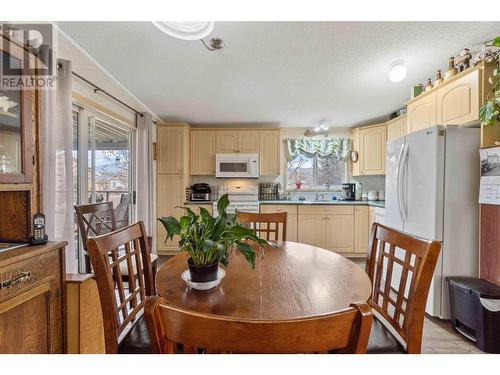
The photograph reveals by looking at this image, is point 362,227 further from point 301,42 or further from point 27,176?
point 27,176

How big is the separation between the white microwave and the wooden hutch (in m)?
2.79

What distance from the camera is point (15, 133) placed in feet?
3.98

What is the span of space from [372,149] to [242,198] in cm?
225

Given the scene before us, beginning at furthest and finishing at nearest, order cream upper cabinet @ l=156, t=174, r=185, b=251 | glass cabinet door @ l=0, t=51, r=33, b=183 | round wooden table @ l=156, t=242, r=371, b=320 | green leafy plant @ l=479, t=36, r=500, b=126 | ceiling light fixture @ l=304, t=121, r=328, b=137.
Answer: ceiling light fixture @ l=304, t=121, r=328, b=137 < cream upper cabinet @ l=156, t=174, r=185, b=251 < green leafy plant @ l=479, t=36, r=500, b=126 < glass cabinet door @ l=0, t=51, r=33, b=183 < round wooden table @ l=156, t=242, r=371, b=320

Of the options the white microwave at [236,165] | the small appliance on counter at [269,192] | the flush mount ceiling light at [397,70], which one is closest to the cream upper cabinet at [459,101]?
the flush mount ceiling light at [397,70]

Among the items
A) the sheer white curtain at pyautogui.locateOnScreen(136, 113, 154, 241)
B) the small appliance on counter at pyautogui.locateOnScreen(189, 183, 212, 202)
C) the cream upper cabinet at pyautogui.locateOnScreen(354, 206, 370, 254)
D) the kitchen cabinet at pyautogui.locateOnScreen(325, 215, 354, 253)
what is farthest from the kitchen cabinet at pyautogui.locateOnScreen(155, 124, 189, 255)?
the cream upper cabinet at pyautogui.locateOnScreen(354, 206, 370, 254)

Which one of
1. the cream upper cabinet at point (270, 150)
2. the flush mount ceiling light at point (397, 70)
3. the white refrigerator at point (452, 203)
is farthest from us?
the cream upper cabinet at point (270, 150)

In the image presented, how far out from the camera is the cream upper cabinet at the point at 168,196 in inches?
151

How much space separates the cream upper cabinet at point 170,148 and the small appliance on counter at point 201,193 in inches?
15.7

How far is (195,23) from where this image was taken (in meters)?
1.06

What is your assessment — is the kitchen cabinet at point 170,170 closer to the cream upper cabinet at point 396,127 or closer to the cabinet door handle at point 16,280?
the cabinet door handle at point 16,280

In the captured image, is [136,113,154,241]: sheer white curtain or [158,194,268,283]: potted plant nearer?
→ [158,194,268,283]: potted plant

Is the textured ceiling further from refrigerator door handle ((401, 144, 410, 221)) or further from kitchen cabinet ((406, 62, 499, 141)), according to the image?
refrigerator door handle ((401, 144, 410, 221))

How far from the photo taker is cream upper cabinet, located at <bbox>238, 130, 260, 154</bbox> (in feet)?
13.5
